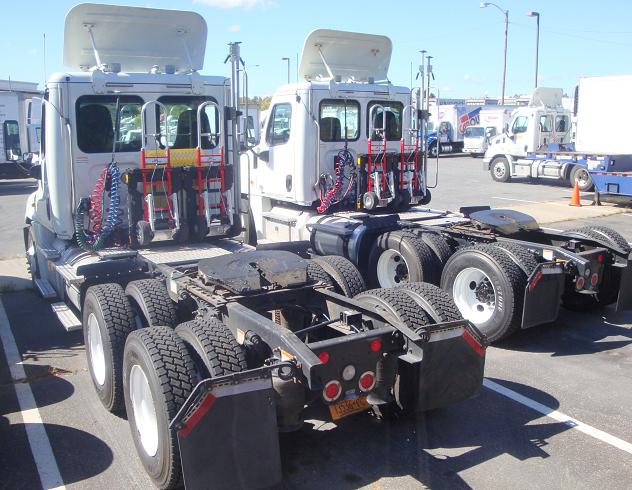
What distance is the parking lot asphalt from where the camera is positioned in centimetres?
419

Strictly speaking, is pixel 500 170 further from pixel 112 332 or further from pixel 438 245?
pixel 112 332

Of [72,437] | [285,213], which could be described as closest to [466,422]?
[72,437]

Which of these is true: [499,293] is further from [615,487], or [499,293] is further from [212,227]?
[212,227]

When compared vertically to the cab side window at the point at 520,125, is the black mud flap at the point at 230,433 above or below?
below

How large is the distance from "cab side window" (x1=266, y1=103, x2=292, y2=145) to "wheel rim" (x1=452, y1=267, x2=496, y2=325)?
12.0 feet

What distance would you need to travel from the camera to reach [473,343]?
4.43m

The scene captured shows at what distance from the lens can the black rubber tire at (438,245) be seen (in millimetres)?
7598

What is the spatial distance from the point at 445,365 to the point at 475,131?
33290 millimetres

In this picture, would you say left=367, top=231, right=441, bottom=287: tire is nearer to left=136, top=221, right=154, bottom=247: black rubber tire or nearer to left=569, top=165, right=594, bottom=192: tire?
left=136, top=221, right=154, bottom=247: black rubber tire

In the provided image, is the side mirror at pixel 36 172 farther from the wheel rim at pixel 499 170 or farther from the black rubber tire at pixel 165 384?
the wheel rim at pixel 499 170

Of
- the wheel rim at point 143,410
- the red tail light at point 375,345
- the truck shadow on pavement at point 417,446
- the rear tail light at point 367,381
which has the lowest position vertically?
the truck shadow on pavement at point 417,446

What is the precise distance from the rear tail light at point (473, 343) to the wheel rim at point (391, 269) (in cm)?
340

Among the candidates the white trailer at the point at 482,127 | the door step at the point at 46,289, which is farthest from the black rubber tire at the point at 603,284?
the white trailer at the point at 482,127

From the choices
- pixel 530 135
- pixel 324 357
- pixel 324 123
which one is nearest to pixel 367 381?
pixel 324 357
